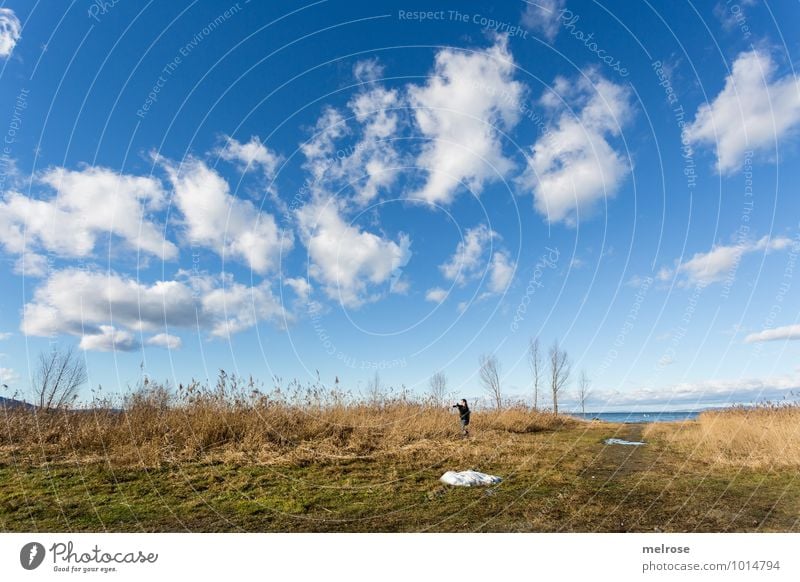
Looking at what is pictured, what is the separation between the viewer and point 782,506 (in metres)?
8.16

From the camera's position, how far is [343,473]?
1043cm

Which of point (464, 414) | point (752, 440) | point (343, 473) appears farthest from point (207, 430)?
point (752, 440)

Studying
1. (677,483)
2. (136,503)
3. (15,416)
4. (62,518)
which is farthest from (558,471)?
(15,416)

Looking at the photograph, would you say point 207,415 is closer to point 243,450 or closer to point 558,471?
point 243,450

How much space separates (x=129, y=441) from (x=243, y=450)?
9.06ft

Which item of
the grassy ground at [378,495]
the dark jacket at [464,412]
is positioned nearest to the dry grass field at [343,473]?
the grassy ground at [378,495]

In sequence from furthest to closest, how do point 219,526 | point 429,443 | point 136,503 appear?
point 429,443 → point 136,503 → point 219,526

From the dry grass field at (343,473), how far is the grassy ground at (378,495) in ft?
0.13

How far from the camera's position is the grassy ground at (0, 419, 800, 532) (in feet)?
23.1

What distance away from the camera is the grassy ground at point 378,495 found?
703 cm

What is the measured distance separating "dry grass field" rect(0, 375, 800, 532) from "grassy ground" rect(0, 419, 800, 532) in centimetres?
4
